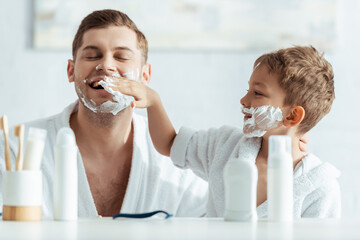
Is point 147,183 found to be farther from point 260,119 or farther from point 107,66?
point 260,119

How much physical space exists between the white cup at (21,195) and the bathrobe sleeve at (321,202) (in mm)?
719

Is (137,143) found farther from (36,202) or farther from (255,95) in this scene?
(36,202)

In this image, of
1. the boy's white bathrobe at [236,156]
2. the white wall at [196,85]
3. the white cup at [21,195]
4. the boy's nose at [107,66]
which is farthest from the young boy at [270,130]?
the white wall at [196,85]

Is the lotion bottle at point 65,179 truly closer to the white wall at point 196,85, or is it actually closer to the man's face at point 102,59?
the man's face at point 102,59

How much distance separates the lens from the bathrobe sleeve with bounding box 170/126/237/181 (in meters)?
1.42

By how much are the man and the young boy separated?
0.24 m

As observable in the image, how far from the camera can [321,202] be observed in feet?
4.43

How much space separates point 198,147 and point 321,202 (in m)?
0.34

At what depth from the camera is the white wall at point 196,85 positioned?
231 centimetres

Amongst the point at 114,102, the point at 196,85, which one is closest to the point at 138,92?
the point at 114,102

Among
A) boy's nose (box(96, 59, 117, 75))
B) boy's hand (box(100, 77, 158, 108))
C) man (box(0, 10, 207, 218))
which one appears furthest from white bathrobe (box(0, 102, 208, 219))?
boy's hand (box(100, 77, 158, 108))

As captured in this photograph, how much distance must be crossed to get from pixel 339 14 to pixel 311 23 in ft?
0.42

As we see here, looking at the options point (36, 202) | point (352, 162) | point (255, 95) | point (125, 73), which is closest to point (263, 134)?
point (255, 95)

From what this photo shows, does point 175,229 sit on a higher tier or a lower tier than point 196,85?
lower
